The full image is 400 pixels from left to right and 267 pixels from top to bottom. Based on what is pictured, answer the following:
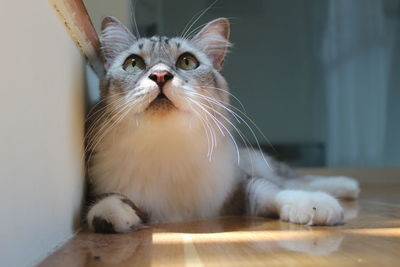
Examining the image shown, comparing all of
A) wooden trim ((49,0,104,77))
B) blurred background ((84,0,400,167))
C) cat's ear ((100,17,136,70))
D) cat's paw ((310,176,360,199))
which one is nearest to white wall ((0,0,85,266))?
wooden trim ((49,0,104,77))

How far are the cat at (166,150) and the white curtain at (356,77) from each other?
1.97m

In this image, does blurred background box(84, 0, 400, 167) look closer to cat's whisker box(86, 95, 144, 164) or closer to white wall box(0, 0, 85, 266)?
cat's whisker box(86, 95, 144, 164)

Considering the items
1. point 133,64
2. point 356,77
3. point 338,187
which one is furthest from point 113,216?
point 356,77

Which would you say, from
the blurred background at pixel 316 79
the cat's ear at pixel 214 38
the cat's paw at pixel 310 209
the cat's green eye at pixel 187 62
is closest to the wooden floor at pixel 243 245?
the cat's paw at pixel 310 209

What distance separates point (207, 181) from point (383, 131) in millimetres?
2362

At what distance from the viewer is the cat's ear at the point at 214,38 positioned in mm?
1812

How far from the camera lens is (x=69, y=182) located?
1.30m

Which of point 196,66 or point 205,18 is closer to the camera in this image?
point 196,66

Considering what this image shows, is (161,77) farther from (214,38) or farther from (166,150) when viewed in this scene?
(214,38)

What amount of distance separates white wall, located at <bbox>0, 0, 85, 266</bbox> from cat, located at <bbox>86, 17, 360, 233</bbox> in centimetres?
18

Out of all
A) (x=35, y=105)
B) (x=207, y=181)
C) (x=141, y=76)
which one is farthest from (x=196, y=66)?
(x=35, y=105)

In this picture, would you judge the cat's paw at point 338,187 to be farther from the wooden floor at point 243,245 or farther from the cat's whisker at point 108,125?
the cat's whisker at point 108,125

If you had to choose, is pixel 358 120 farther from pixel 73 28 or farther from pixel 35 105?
pixel 35 105

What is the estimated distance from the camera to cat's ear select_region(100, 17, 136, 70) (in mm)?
1758
